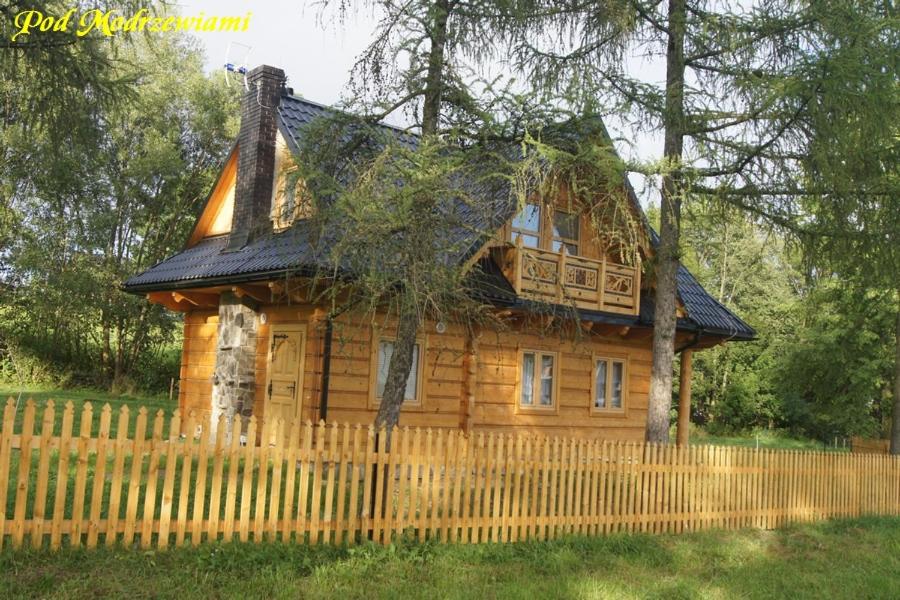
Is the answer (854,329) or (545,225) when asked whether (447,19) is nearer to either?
(545,225)

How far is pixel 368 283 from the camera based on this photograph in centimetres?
819

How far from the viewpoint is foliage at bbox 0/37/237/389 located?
2558 centimetres

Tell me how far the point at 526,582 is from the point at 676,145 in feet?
25.3

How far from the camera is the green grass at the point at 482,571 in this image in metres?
6.36

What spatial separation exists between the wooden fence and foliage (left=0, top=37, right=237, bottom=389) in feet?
47.3

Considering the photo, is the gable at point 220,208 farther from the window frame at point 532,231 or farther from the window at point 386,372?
the window frame at point 532,231

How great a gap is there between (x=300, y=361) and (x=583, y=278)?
5.68 meters

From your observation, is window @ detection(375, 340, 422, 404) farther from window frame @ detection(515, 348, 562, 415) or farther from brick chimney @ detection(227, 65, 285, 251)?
brick chimney @ detection(227, 65, 285, 251)

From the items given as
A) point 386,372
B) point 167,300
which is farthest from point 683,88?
point 167,300

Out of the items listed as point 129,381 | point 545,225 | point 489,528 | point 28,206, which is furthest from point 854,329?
point 28,206

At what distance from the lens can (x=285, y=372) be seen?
13789 millimetres

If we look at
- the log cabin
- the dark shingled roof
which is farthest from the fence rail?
the log cabin

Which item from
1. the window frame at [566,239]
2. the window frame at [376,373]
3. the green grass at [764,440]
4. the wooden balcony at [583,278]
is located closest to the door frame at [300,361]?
the window frame at [376,373]

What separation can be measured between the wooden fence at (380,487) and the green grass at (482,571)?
0.85ft
